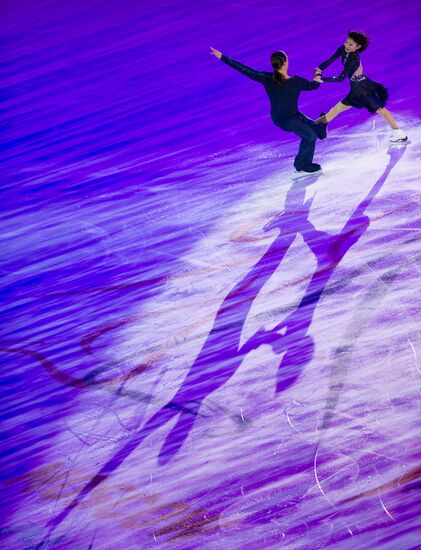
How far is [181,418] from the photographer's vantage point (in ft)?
11.5

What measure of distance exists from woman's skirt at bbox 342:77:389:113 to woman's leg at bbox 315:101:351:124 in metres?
0.20

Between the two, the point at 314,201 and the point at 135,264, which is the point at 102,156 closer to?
the point at 135,264

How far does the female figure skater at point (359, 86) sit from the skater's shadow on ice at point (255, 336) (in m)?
0.74

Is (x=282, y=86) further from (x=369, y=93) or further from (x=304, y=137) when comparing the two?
(x=369, y=93)

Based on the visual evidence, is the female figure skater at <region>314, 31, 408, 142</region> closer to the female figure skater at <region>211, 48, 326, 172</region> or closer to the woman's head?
the woman's head

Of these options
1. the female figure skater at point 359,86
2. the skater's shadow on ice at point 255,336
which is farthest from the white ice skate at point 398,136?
the skater's shadow on ice at point 255,336

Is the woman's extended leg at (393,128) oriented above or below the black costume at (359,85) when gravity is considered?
below

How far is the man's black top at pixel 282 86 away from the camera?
479 cm

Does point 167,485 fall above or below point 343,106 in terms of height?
below

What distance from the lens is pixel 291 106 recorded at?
4891 mm

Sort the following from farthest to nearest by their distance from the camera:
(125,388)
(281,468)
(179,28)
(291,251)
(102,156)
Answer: (179,28), (102,156), (291,251), (125,388), (281,468)

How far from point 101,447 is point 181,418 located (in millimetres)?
452

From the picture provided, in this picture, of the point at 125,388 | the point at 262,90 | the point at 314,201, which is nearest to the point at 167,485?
the point at 125,388

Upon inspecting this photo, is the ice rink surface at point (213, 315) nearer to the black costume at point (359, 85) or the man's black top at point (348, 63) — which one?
the black costume at point (359, 85)
